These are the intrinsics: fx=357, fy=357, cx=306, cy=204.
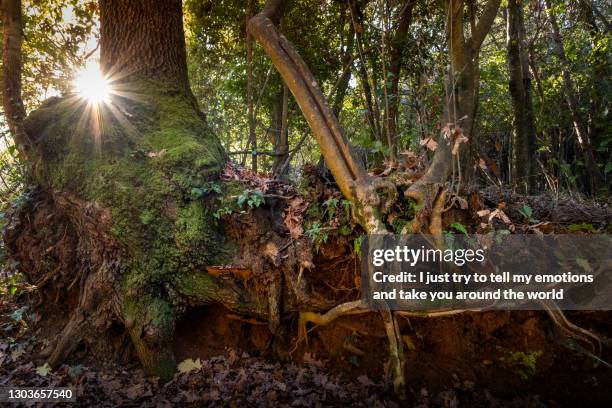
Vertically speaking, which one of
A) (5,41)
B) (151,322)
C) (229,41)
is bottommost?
(151,322)

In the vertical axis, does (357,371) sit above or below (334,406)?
above

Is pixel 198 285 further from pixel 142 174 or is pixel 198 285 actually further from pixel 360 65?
pixel 360 65

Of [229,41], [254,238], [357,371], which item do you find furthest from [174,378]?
[229,41]

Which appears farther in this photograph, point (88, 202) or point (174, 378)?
point (88, 202)

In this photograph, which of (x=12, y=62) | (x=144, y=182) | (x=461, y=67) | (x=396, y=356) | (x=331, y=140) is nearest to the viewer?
(x=396, y=356)

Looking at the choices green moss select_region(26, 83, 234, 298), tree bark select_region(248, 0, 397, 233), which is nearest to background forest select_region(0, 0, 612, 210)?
green moss select_region(26, 83, 234, 298)

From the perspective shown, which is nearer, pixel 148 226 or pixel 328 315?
pixel 328 315

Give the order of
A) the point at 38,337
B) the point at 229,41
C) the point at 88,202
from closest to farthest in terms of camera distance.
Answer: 1. the point at 88,202
2. the point at 38,337
3. the point at 229,41

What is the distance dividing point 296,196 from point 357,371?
1.96 m

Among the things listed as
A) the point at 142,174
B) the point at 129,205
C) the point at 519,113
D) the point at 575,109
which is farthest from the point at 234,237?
the point at 575,109

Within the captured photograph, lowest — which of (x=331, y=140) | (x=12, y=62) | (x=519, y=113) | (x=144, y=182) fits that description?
(x=144, y=182)

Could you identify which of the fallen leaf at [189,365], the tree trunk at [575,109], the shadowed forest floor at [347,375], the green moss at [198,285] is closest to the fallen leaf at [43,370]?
Result: the shadowed forest floor at [347,375]

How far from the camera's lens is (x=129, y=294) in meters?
3.70

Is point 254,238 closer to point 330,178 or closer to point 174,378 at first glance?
point 330,178
